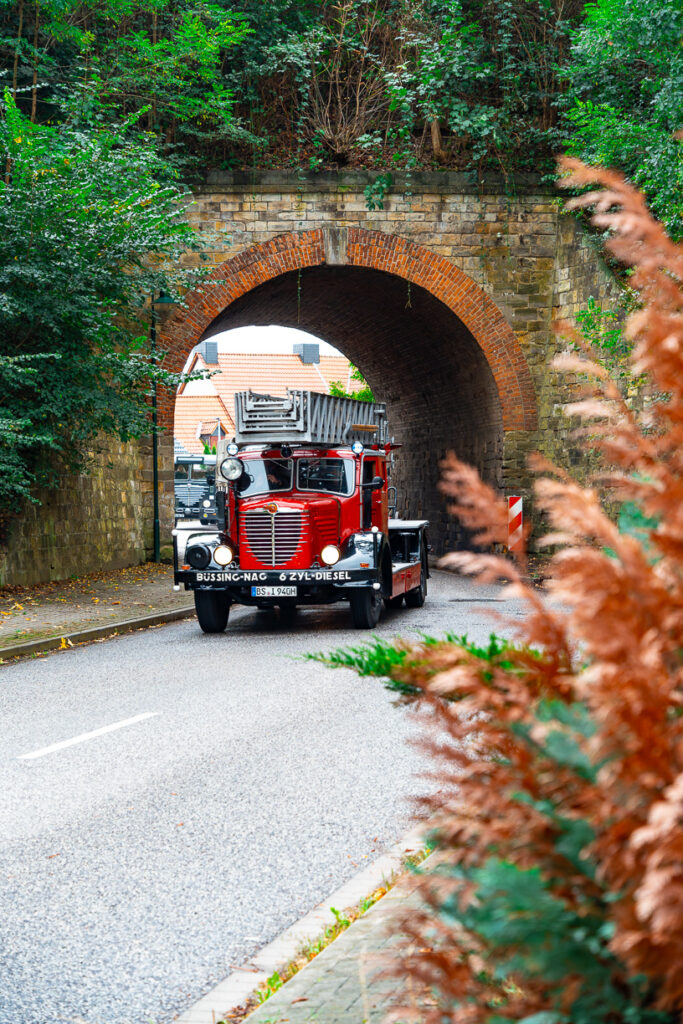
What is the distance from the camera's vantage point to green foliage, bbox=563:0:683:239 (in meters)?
16.8

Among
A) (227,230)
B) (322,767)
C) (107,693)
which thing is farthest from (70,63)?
(322,767)

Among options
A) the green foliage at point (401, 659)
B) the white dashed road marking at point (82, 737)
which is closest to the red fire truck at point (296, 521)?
the white dashed road marking at point (82, 737)

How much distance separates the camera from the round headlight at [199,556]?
544 inches

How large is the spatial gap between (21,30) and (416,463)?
14281 mm

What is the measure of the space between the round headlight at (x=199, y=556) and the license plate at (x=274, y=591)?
2.22 feet

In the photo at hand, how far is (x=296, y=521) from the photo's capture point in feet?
46.0

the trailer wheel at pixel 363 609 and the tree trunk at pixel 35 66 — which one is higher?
the tree trunk at pixel 35 66

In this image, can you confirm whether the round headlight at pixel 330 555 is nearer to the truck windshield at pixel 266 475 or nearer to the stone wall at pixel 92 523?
the truck windshield at pixel 266 475

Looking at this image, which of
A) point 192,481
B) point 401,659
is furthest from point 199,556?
point 192,481

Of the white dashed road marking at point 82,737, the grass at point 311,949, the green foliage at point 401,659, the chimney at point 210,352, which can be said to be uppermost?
the chimney at point 210,352

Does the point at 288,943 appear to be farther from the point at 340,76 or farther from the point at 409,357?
the point at 409,357

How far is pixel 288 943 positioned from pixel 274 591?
9846 mm

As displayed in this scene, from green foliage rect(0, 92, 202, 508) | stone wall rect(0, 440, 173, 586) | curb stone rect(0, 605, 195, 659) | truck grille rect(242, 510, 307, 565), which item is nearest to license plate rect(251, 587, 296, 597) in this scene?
truck grille rect(242, 510, 307, 565)

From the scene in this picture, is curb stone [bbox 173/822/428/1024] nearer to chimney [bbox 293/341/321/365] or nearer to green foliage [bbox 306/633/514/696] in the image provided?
green foliage [bbox 306/633/514/696]
